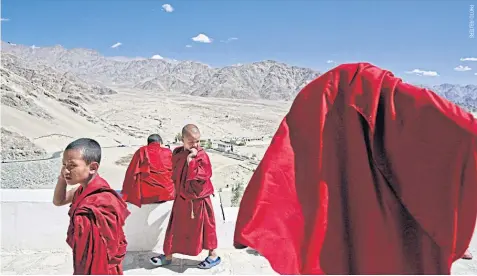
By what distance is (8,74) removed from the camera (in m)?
36.7

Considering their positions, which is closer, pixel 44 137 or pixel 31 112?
pixel 44 137

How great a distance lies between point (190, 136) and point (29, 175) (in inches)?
399

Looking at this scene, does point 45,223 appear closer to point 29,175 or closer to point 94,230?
point 94,230

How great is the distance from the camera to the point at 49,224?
14.4 ft

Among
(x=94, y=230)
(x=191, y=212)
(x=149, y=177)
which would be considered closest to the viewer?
(x=94, y=230)

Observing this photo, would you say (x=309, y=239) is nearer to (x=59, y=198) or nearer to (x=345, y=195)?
(x=345, y=195)

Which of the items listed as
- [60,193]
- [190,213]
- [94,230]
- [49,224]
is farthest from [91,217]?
[49,224]

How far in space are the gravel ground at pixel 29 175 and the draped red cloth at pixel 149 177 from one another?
788cm

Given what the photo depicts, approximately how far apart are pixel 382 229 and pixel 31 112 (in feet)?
109

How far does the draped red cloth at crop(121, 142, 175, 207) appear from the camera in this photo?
14.1 feet

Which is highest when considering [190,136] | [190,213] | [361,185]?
[190,136]

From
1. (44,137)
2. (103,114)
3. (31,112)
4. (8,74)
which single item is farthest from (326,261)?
(103,114)

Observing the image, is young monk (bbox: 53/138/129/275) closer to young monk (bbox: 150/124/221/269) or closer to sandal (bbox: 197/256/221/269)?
young monk (bbox: 150/124/221/269)

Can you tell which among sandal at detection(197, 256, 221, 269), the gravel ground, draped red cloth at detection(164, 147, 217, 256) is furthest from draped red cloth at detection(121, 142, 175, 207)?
the gravel ground
